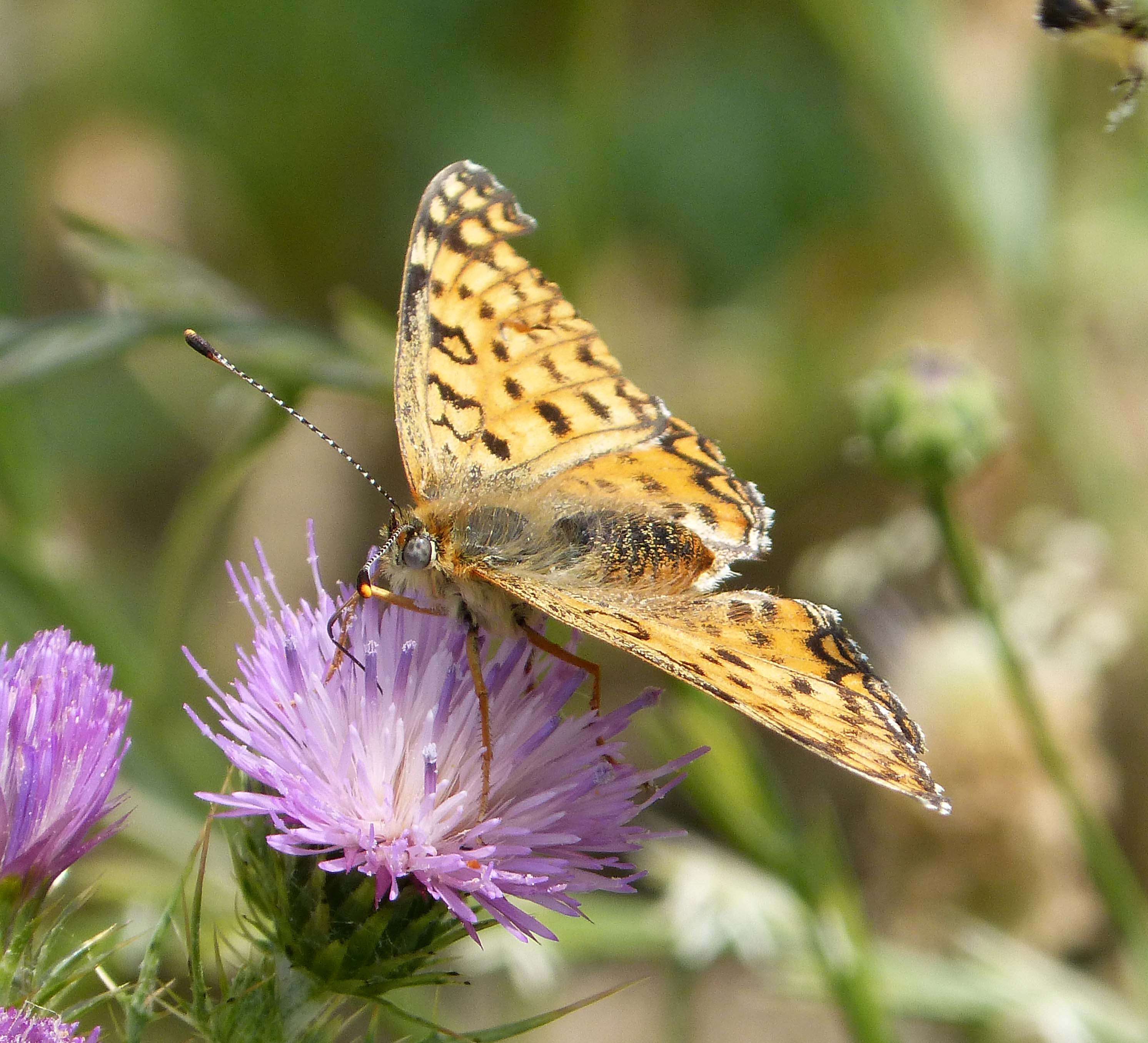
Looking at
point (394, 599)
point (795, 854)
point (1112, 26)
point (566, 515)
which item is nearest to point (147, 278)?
point (566, 515)

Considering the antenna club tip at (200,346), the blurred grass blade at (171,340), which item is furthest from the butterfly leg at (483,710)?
the blurred grass blade at (171,340)

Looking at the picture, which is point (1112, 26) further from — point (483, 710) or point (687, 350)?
point (687, 350)

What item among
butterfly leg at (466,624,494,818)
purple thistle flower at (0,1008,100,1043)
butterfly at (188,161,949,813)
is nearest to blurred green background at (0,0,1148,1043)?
butterfly at (188,161,949,813)

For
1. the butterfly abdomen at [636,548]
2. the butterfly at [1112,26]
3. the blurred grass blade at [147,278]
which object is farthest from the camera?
the blurred grass blade at [147,278]

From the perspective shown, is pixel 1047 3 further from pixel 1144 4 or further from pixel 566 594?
pixel 566 594

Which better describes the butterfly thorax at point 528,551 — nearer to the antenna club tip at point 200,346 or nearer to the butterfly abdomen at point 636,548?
the butterfly abdomen at point 636,548

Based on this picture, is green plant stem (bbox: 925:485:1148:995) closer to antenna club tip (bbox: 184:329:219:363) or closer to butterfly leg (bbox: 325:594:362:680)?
butterfly leg (bbox: 325:594:362:680)
